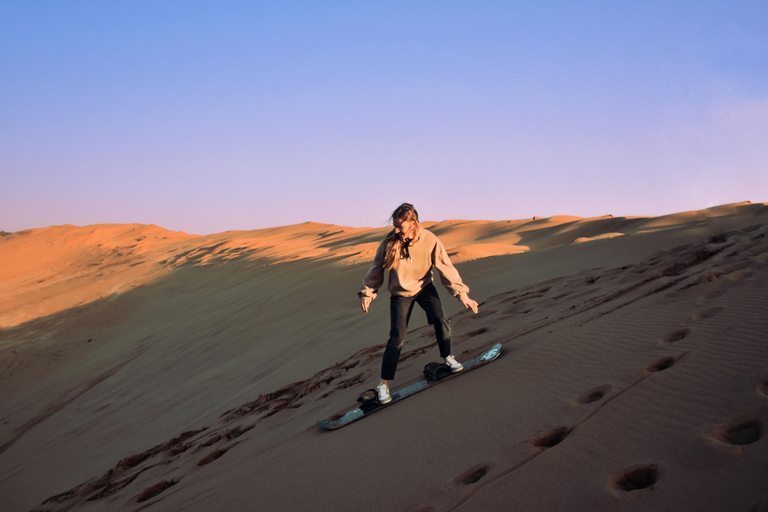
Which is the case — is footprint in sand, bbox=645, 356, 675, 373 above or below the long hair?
below

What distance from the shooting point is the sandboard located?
392 cm

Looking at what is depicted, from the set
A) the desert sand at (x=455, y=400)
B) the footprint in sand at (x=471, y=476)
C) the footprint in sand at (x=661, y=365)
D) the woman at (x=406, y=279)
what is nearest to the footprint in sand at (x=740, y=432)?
the desert sand at (x=455, y=400)

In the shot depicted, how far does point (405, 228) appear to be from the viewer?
406 centimetres

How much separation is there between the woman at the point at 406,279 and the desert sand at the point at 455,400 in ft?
1.30

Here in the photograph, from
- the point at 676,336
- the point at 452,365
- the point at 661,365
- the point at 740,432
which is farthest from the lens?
the point at 452,365

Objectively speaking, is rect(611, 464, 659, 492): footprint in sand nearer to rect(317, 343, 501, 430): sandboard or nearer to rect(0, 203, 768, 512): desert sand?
rect(0, 203, 768, 512): desert sand

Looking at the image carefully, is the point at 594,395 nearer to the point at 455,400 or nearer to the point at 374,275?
the point at 455,400

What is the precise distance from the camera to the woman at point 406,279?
4094 mm

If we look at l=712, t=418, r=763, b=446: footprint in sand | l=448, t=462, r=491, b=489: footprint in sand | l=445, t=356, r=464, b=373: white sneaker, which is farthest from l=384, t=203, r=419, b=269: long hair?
l=712, t=418, r=763, b=446: footprint in sand

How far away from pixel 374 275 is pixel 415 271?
0.34 metres

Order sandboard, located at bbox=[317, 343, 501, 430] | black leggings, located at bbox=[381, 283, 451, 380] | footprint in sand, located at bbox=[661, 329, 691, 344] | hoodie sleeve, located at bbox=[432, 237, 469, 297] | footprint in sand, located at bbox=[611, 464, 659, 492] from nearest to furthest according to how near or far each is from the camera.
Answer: footprint in sand, located at bbox=[611, 464, 659, 492], footprint in sand, located at bbox=[661, 329, 691, 344], sandboard, located at bbox=[317, 343, 501, 430], black leggings, located at bbox=[381, 283, 451, 380], hoodie sleeve, located at bbox=[432, 237, 469, 297]

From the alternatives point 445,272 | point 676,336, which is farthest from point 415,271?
point 676,336

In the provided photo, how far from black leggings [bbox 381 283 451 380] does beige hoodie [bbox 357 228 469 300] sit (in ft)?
0.24

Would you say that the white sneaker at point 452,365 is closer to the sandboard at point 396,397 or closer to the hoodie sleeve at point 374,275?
the sandboard at point 396,397
